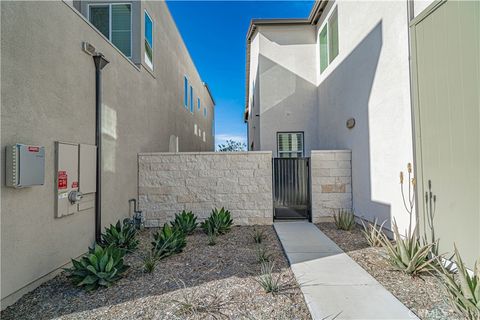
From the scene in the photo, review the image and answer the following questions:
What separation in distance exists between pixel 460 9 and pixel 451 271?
3527 millimetres

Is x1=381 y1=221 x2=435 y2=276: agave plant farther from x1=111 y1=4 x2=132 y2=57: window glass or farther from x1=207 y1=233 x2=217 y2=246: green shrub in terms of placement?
x1=111 y1=4 x2=132 y2=57: window glass

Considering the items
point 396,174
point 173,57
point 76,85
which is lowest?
point 396,174

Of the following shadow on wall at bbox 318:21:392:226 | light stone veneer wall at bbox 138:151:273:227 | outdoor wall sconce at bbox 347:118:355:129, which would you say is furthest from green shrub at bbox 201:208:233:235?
outdoor wall sconce at bbox 347:118:355:129

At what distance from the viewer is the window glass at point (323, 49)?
952 cm

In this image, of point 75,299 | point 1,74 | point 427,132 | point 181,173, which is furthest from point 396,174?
point 1,74

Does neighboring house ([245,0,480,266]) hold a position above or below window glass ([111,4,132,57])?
below

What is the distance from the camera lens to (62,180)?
13.0ft

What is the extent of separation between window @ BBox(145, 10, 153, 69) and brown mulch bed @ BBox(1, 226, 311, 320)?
5783 mm

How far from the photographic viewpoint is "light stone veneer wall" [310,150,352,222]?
7043 millimetres

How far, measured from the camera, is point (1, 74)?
2949mm

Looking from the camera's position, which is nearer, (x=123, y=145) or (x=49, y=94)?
(x=49, y=94)

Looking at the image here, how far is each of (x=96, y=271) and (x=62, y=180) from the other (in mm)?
1464

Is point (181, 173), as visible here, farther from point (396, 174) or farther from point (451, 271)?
point (451, 271)

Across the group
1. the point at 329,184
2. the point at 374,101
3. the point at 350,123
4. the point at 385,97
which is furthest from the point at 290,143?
the point at 385,97
